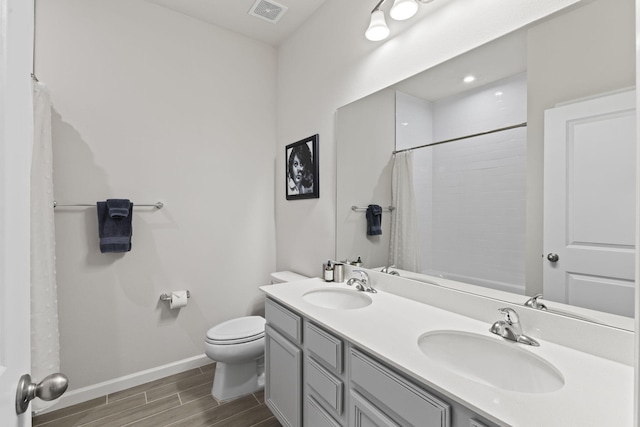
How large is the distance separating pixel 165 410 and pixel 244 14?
2.82 meters

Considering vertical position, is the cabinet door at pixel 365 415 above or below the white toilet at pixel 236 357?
above

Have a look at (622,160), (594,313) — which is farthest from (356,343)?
(622,160)

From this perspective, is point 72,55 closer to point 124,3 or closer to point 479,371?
point 124,3

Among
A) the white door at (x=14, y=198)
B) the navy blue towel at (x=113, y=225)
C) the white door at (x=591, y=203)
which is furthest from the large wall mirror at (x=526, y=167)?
the navy blue towel at (x=113, y=225)

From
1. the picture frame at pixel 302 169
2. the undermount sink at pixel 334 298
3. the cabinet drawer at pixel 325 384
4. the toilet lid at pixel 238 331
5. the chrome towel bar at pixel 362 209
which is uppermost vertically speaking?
the picture frame at pixel 302 169

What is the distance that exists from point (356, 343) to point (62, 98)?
90.3 inches

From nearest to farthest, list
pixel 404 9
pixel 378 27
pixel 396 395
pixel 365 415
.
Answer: pixel 396 395 → pixel 365 415 → pixel 404 9 → pixel 378 27

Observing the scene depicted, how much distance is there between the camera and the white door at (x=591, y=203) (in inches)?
36.2

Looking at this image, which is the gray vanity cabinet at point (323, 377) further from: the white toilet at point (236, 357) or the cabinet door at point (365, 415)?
the white toilet at point (236, 357)

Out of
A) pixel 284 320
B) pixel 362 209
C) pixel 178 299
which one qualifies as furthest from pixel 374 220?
pixel 178 299

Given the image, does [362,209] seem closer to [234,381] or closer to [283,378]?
[283,378]

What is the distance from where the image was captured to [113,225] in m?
2.00

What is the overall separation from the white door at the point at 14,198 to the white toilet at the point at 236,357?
144 cm

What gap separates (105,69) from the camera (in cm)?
205
